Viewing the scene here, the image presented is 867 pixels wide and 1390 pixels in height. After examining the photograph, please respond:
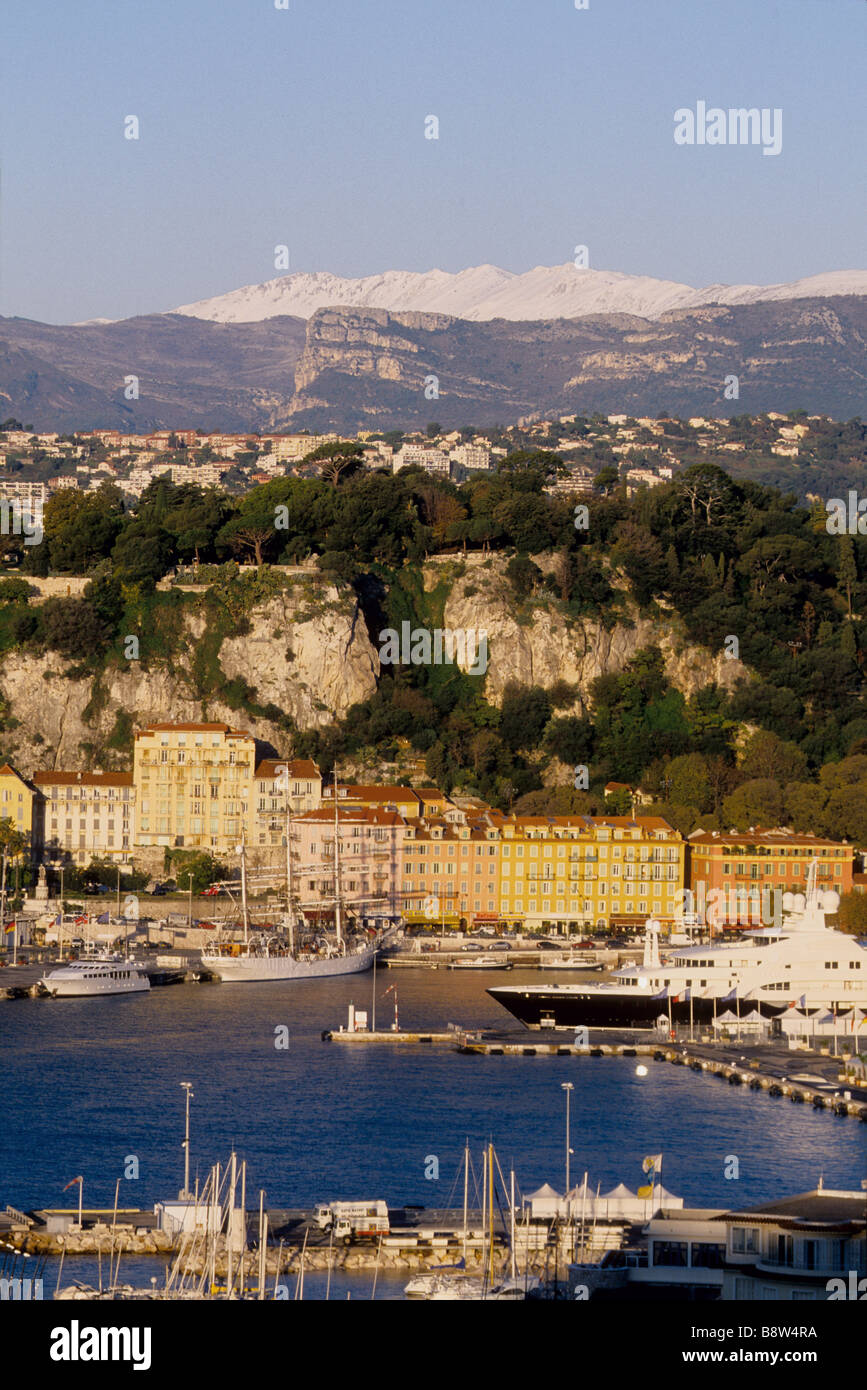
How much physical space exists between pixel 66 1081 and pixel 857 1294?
23.4 metres

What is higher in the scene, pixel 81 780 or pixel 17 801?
pixel 81 780

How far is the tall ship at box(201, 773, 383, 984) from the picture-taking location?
169ft

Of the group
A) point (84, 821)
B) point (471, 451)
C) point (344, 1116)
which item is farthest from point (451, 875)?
point (471, 451)

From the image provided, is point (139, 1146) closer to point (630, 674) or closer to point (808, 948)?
point (808, 948)

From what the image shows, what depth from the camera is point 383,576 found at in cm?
7694

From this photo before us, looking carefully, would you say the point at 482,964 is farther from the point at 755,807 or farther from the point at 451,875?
the point at 755,807

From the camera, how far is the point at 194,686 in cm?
7094

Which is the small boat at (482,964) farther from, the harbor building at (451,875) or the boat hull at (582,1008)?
the boat hull at (582,1008)

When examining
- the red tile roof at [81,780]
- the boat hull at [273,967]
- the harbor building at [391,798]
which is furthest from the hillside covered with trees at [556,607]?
the boat hull at [273,967]

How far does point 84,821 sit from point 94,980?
16919mm

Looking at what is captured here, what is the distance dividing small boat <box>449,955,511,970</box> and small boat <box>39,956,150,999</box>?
28.5 ft

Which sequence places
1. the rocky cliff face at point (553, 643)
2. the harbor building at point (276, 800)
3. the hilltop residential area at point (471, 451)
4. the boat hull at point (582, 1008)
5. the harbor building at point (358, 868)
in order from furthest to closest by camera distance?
the hilltop residential area at point (471, 451), the rocky cliff face at point (553, 643), the harbor building at point (276, 800), the harbor building at point (358, 868), the boat hull at point (582, 1008)

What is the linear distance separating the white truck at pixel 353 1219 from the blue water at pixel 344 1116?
1.89m

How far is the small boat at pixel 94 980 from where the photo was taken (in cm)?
4778
